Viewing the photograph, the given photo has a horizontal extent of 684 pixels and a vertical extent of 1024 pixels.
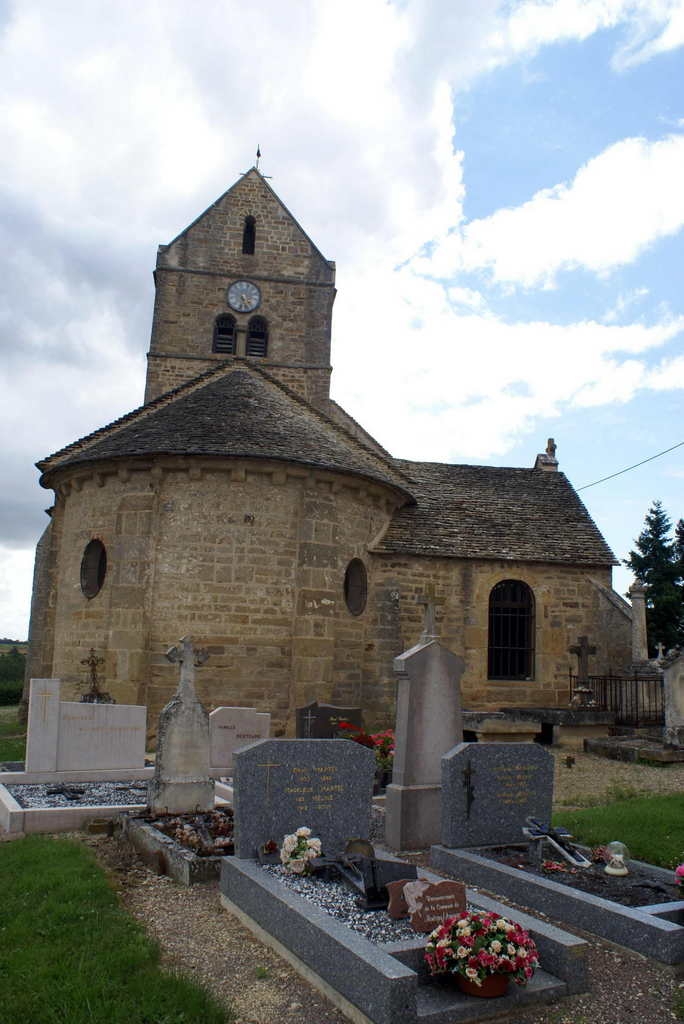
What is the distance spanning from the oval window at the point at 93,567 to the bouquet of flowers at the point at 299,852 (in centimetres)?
1067

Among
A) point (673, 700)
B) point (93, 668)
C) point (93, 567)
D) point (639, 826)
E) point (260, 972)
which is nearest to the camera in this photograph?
point (260, 972)

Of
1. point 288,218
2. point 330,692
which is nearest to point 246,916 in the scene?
point 330,692

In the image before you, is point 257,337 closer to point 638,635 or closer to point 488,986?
point 638,635

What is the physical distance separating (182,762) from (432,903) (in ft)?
14.2

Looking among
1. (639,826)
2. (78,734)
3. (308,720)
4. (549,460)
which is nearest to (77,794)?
(78,734)

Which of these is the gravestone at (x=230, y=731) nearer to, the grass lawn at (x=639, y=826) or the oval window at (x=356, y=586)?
the grass lawn at (x=639, y=826)

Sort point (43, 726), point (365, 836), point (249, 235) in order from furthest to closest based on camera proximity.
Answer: point (249, 235), point (43, 726), point (365, 836)

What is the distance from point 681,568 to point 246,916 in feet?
105

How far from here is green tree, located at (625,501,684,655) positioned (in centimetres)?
3259

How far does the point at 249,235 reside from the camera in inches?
1080

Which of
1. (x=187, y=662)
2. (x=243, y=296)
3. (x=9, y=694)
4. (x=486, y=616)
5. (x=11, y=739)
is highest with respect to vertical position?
(x=243, y=296)

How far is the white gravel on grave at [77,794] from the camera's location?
916cm

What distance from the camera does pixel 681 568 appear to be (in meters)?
33.9

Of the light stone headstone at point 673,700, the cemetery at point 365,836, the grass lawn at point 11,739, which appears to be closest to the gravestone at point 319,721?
the cemetery at point 365,836
